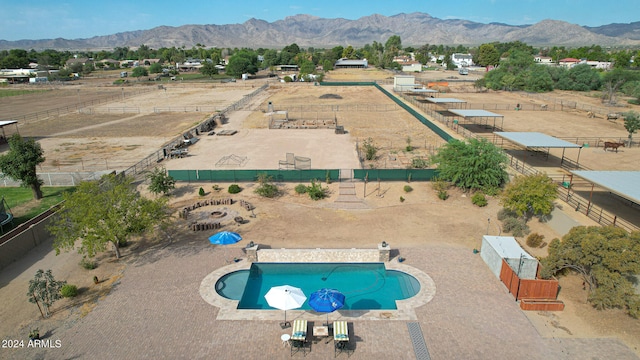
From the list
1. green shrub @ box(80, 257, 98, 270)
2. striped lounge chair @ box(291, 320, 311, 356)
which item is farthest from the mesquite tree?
striped lounge chair @ box(291, 320, 311, 356)

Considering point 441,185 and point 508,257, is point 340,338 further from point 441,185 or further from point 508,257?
point 441,185

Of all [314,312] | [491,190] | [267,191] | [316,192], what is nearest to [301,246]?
[314,312]

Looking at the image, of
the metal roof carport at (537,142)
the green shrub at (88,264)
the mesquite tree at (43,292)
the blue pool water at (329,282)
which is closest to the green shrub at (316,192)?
the blue pool water at (329,282)

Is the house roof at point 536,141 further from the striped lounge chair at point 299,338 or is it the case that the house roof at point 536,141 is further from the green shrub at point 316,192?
the striped lounge chair at point 299,338

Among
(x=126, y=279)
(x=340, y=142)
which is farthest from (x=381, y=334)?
(x=340, y=142)

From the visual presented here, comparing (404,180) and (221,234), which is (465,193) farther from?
(221,234)

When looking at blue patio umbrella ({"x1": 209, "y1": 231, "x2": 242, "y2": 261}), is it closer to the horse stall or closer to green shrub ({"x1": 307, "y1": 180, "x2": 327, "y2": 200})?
green shrub ({"x1": 307, "y1": 180, "x2": 327, "y2": 200})
